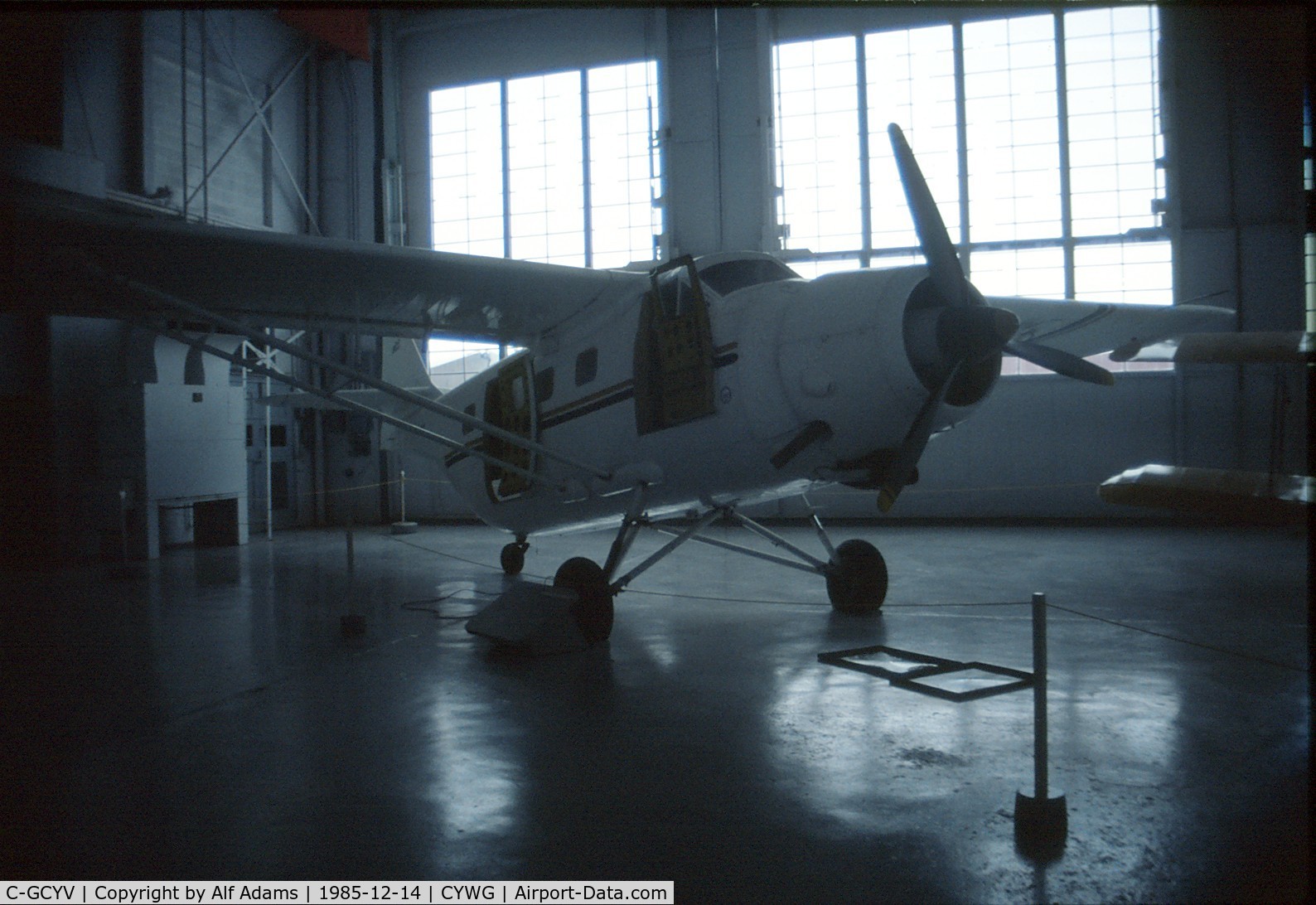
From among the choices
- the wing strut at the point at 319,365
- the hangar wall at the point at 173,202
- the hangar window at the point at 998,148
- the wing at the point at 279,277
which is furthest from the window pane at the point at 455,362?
the wing strut at the point at 319,365

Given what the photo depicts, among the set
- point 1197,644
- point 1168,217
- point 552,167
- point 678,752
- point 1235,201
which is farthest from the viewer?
point 552,167

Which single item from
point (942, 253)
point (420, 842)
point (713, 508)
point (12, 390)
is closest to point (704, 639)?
point (713, 508)

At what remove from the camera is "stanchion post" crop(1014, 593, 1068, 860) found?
313 centimetres

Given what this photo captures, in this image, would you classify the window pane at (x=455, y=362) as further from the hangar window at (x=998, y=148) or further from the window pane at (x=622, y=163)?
the hangar window at (x=998, y=148)

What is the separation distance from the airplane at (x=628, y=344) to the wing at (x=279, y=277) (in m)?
0.02

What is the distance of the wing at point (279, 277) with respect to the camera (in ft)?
19.8

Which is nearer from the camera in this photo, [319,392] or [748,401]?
[748,401]

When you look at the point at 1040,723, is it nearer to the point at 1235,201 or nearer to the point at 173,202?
the point at 1235,201

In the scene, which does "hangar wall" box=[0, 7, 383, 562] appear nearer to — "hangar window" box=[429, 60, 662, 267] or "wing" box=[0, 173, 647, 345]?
"hangar window" box=[429, 60, 662, 267]

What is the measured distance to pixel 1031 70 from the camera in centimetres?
1708

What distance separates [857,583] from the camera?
789 centimetres

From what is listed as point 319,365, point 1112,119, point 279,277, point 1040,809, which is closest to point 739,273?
point 319,365

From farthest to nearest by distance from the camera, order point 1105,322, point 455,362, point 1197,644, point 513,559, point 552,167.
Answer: point 455,362
point 552,167
point 513,559
point 1105,322
point 1197,644

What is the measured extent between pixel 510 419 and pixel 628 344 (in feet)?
6.43
